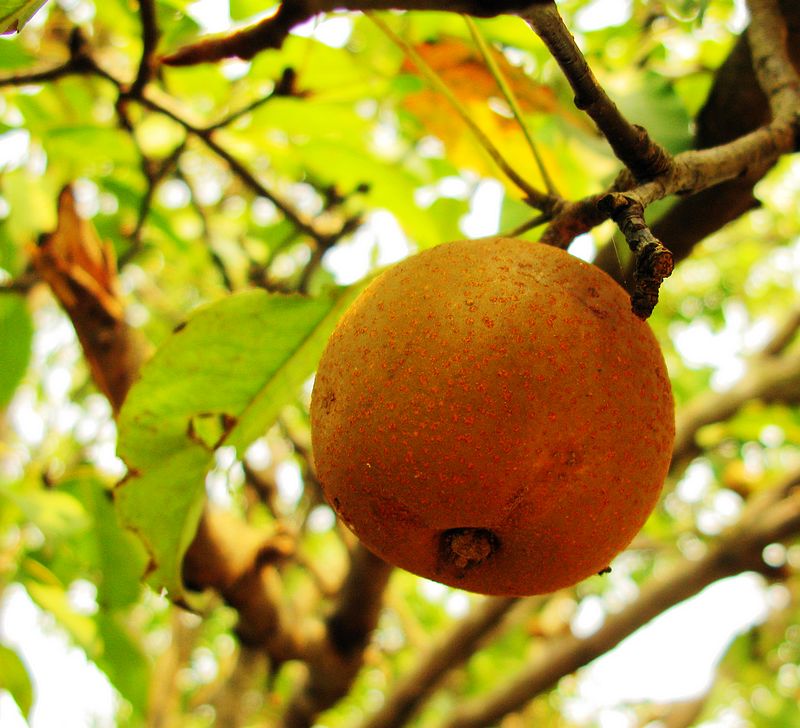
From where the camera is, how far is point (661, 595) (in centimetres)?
210

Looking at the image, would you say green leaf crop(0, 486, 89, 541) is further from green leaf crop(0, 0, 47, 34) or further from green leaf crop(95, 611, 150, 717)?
green leaf crop(0, 0, 47, 34)

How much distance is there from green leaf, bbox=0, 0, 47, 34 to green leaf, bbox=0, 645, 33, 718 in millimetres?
1282

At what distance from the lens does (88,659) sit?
1.57m

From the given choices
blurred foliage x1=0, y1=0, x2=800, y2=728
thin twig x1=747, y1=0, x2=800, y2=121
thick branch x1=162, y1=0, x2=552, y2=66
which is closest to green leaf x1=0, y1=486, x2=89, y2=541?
blurred foliage x1=0, y1=0, x2=800, y2=728

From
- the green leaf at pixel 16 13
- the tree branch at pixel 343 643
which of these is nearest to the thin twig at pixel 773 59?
the green leaf at pixel 16 13

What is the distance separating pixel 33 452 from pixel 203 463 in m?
2.90

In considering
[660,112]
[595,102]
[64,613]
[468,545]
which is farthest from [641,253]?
[64,613]

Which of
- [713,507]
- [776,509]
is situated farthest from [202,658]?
[776,509]

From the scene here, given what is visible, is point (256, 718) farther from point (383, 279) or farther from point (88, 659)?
point (383, 279)

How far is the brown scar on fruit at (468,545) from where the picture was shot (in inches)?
29.6

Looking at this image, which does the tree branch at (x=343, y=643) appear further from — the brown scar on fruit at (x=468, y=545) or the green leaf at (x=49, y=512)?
the brown scar on fruit at (x=468, y=545)

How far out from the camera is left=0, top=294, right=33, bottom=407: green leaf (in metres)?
1.88

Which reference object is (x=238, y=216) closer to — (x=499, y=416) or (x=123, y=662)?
(x=123, y=662)

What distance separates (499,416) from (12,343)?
1.58 meters
